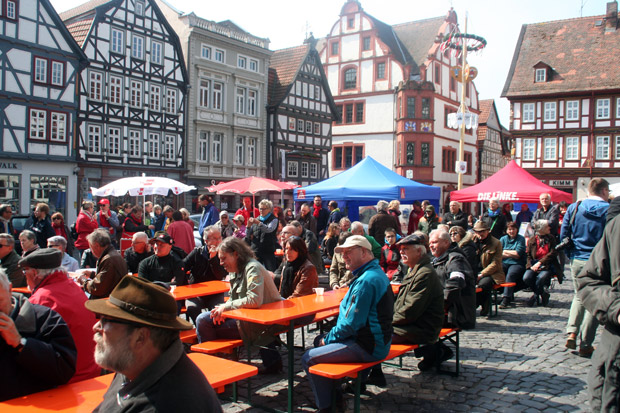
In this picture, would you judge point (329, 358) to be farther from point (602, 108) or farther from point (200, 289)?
point (602, 108)

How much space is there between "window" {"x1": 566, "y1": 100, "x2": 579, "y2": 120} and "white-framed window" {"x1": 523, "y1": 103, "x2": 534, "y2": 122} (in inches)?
90.0

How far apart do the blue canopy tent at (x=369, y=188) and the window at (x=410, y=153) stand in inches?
1047

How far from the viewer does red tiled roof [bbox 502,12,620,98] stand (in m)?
37.3

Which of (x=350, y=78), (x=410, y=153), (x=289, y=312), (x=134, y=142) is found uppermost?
(x=350, y=78)

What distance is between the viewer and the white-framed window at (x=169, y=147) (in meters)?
30.0

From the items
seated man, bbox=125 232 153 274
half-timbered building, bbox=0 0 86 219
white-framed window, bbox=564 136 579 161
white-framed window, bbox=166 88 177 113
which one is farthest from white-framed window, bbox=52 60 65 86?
white-framed window, bbox=564 136 579 161

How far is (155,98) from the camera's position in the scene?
1157 inches

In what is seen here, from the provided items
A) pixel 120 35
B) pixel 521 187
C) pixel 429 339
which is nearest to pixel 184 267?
pixel 429 339

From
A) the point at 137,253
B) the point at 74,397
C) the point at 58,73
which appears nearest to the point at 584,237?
the point at 137,253

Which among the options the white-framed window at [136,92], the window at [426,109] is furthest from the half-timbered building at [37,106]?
the window at [426,109]

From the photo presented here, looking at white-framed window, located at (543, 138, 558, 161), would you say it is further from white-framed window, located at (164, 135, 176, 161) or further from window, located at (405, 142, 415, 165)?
white-framed window, located at (164, 135, 176, 161)

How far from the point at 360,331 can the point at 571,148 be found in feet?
125

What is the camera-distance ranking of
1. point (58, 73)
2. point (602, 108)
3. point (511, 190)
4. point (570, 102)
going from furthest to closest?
point (570, 102)
point (602, 108)
point (58, 73)
point (511, 190)

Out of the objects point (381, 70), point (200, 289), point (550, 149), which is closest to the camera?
point (200, 289)
